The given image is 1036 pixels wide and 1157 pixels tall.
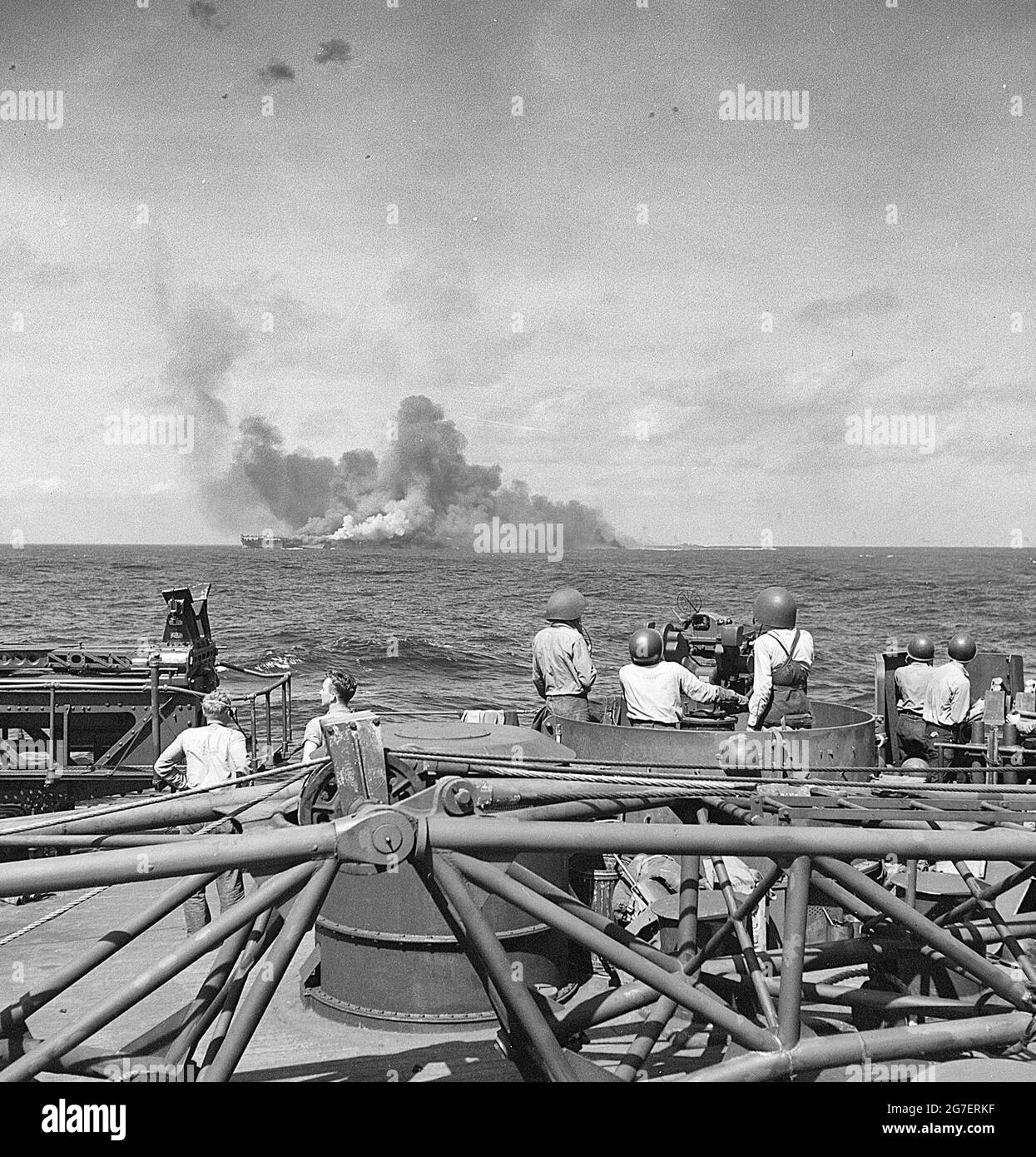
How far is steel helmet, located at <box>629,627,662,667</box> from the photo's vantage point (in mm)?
9102

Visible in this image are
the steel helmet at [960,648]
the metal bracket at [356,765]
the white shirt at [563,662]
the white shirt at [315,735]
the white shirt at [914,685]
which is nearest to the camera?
the metal bracket at [356,765]

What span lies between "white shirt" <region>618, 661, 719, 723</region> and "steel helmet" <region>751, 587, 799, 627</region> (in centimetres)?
74

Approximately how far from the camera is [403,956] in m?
5.67

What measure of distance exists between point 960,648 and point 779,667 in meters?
4.68

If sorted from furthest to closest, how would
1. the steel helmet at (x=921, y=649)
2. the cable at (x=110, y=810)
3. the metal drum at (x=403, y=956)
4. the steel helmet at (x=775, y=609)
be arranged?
the steel helmet at (x=921, y=649) → the steel helmet at (x=775, y=609) → the metal drum at (x=403, y=956) → the cable at (x=110, y=810)

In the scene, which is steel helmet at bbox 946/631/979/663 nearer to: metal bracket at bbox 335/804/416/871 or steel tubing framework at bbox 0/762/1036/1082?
steel tubing framework at bbox 0/762/1036/1082

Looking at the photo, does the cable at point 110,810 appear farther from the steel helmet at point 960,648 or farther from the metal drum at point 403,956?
the steel helmet at point 960,648

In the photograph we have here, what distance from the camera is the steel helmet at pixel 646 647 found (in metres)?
9.10

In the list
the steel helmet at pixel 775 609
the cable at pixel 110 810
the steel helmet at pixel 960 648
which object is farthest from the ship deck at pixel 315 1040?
the steel helmet at pixel 960 648

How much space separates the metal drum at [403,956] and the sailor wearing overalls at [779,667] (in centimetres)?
358

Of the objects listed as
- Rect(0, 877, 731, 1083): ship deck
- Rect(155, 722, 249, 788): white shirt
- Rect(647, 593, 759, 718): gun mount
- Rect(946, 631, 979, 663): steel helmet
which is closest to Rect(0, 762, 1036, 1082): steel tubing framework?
Rect(0, 877, 731, 1083): ship deck

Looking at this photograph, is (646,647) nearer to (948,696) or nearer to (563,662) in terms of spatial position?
(563,662)

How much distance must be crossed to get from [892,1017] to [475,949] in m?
2.42
